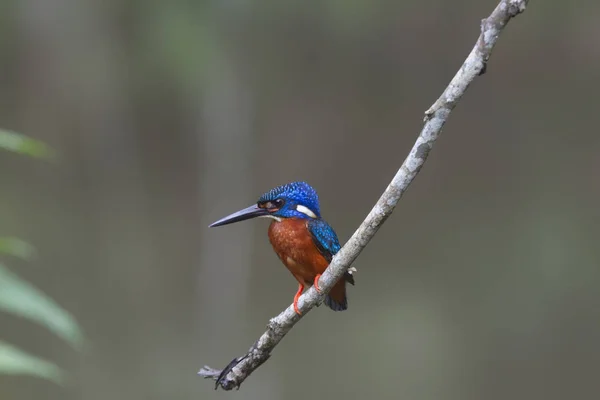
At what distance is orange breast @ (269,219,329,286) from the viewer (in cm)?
162

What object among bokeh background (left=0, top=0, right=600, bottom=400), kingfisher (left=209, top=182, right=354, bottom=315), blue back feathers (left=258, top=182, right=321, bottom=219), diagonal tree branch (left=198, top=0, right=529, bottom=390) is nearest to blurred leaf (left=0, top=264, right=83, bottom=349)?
diagonal tree branch (left=198, top=0, right=529, bottom=390)

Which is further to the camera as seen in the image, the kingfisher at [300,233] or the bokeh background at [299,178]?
the bokeh background at [299,178]

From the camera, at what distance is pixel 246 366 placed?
135cm

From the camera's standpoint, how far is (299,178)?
5426 mm

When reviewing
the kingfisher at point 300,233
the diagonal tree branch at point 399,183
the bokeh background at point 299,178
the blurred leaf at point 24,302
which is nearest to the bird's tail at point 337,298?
the kingfisher at point 300,233

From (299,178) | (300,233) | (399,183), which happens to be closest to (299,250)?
(300,233)

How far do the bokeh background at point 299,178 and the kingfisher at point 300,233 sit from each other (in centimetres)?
345

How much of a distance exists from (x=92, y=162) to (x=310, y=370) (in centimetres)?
237

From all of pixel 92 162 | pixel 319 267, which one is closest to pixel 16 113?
pixel 92 162

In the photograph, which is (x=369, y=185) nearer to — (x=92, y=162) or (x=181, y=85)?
(x=181, y=85)

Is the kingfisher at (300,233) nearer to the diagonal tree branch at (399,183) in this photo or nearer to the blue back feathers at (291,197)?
the blue back feathers at (291,197)

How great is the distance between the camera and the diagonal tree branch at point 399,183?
106cm

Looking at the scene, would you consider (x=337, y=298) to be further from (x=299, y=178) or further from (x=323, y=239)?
(x=299, y=178)

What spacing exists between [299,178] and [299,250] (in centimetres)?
380
